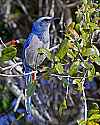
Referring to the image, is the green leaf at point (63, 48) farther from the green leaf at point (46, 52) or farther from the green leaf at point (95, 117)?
the green leaf at point (95, 117)

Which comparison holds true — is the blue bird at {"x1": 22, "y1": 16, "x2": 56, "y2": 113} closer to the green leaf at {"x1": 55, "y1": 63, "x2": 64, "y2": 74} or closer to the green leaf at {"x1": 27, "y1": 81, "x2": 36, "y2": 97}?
the green leaf at {"x1": 27, "y1": 81, "x2": 36, "y2": 97}

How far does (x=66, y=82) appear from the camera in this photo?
2424 mm

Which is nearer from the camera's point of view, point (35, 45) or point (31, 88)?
point (31, 88)

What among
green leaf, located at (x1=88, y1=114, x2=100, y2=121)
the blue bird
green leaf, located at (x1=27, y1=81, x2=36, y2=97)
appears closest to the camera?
green leaf, located at (x1=88, y1=114, x2=100, y2=121)

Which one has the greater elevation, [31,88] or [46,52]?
[46,52]

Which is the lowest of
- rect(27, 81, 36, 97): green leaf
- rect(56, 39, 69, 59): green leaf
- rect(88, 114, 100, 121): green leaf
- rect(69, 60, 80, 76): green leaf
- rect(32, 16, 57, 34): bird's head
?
rect(88, 114, 100, 121): green leaf

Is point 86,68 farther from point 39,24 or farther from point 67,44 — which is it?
point 39,24

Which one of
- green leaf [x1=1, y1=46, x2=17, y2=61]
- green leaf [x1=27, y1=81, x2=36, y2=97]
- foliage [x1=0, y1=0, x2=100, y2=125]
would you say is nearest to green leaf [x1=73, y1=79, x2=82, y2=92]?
foliage [x1=0, y1=0, x2=100, y2=125]

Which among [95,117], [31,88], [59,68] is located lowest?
[95,117]

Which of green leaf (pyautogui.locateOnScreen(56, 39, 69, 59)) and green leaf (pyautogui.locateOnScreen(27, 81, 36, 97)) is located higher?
green leaf (pyautogui.locateOnScreen(56, 39, 69, 59))

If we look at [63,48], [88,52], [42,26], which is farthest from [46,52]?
[42,26]

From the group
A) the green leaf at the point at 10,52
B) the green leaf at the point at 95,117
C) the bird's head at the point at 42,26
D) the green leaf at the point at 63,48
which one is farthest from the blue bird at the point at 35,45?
the green leaf at the point at 95,117

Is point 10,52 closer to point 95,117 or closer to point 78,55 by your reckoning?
point 78,55

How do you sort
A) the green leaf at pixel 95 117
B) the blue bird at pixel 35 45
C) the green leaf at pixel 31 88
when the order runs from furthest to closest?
the blue bird at pixel 35 45 < the green leaf at pixel 31 88 < the green leaf at pixel 95 117
